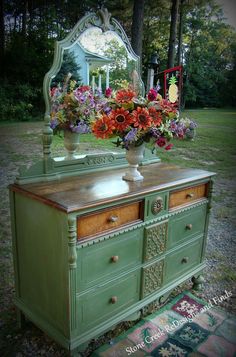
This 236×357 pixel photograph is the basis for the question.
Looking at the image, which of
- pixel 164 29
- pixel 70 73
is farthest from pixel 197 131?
pixel 70 73

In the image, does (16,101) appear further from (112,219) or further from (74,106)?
(112,219)

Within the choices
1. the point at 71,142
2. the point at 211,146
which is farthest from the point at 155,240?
the point at 211,146

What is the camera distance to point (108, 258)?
5.45 feet

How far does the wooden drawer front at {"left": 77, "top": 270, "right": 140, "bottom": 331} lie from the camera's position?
1.61m

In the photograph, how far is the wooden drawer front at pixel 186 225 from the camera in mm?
2090

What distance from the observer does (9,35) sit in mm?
3359

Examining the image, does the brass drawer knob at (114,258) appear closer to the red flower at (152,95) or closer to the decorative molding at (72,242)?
the decorative molding at (72,242)

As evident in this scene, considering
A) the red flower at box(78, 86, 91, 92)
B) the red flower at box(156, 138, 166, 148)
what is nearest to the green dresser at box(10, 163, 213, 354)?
the red flower at box(156, 138, 166, 148)

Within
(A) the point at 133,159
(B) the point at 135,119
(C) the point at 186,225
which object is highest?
(B) the point at 135,119

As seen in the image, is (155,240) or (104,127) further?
(155,240)

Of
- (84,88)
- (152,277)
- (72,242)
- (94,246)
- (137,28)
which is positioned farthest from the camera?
(137,28)

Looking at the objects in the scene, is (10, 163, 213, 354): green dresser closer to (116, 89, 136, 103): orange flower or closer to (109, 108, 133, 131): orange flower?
(109, 108, 133, 131): orange flower

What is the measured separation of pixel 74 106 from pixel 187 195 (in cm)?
104

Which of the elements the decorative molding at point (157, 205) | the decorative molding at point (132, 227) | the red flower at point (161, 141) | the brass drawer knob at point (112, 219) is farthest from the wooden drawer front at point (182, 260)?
the red flower at point (161, 141)
